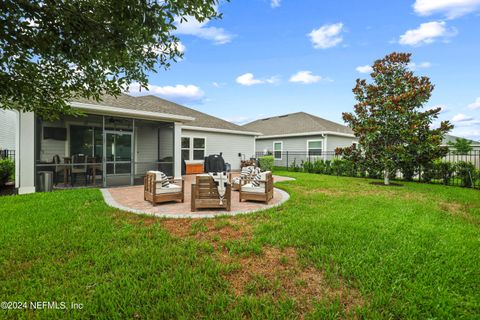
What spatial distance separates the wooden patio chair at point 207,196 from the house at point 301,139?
13638 mm

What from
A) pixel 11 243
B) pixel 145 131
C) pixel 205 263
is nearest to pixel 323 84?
pixel 145 131

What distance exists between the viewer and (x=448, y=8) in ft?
25.5

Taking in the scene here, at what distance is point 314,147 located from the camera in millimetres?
19172

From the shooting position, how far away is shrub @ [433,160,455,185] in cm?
1101

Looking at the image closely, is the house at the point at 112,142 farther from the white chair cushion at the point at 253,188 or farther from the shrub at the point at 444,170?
the shrub at the point at 444,170

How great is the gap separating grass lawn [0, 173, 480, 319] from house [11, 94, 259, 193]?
A: 382cm

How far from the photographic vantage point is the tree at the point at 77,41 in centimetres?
269

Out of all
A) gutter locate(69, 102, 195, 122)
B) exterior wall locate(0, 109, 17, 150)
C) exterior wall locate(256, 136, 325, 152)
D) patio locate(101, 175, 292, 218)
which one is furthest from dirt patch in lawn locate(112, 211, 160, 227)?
exterior wall locate(256, 136, 325, 152)

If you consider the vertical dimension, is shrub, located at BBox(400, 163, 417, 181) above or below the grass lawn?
above

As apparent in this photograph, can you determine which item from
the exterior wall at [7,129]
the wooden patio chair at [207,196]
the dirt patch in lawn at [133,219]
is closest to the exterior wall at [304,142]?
the wooden patio chair at [207,196]

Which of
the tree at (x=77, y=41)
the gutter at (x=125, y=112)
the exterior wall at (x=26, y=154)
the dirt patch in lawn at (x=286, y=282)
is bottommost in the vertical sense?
the dirt patch in lawn at (x=286, y=282)

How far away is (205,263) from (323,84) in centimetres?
1535

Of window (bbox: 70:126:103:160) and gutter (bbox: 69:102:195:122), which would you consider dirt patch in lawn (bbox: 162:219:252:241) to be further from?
window (bbox: 70:126:103:160)

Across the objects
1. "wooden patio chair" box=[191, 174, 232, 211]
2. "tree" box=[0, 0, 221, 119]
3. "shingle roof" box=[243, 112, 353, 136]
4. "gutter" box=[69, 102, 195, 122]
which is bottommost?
"wooden patio chair" box=[191, 174, 232, 211]
